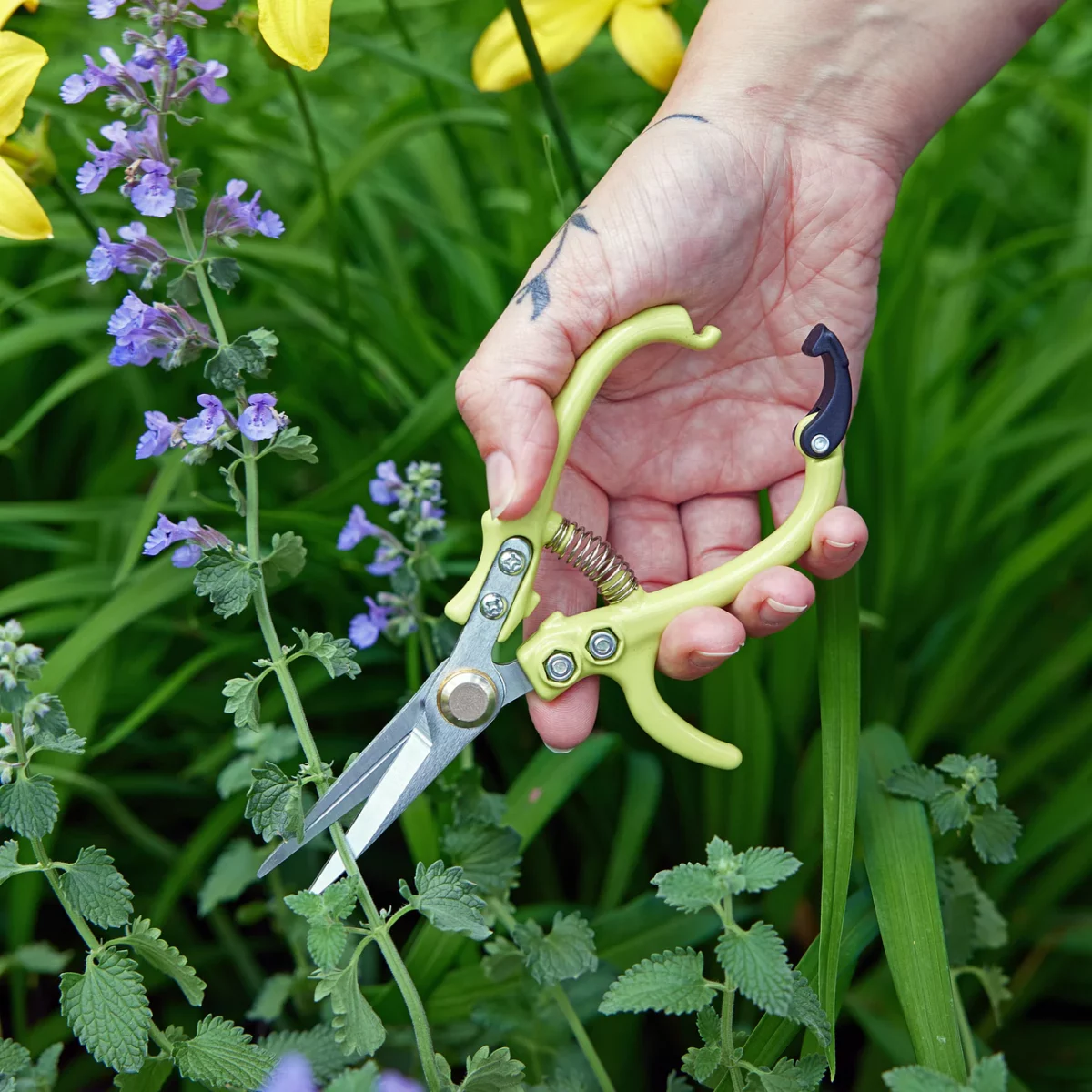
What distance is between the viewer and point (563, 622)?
83cm

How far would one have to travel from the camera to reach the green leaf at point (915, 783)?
33.0 inches

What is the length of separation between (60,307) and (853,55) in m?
1.09

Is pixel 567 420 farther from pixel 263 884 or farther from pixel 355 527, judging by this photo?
pixel 263 884

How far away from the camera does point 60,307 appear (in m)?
1.51

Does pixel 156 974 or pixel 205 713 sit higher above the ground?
pixel 205 713

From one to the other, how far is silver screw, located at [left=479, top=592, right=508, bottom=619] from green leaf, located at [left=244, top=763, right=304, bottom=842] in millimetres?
188

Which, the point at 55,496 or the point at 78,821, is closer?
the point at 78,821

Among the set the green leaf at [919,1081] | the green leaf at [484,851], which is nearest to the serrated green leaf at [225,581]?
the green leaf at [484,851]

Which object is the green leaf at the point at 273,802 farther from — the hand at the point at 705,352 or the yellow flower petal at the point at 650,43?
the yellow flower petal at the point at 650,43

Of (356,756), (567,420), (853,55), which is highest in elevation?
(853,55)

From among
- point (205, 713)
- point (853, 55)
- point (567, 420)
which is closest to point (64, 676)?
point (205, 713)

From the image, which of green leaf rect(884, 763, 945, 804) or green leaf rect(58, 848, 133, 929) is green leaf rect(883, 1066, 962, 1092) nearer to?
green leaf rect(884, 763, 945, 804)

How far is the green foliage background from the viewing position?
106 cm

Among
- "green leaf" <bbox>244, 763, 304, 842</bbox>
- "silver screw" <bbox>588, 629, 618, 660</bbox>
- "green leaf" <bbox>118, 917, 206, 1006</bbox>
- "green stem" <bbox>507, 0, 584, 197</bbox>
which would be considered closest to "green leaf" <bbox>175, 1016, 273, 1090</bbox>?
"green leaf" <bbox>118, 917, 206, 1006</bbox>
